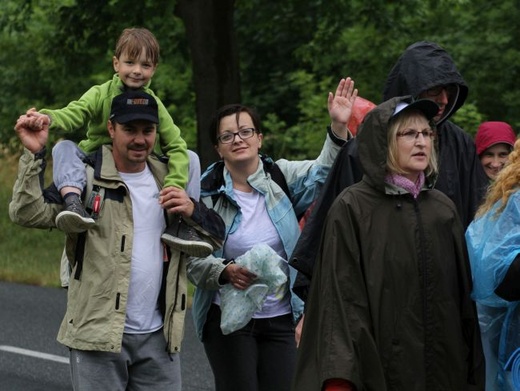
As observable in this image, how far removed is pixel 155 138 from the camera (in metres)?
5.45

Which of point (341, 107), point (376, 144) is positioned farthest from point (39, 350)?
point (376, 144)

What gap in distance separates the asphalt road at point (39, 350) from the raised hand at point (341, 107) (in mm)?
3312

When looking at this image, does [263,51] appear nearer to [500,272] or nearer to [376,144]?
[376,144]

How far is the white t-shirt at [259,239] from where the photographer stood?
5.80m

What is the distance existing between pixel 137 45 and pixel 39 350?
16.2ft

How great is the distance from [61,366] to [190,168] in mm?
4241

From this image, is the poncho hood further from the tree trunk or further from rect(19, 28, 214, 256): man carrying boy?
the tree trunk

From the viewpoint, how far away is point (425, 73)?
5.38m

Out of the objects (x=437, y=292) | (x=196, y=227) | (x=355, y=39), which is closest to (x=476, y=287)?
(x=437, y=292)

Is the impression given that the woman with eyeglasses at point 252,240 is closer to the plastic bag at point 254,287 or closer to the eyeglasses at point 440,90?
the plastic bag at point 254,287

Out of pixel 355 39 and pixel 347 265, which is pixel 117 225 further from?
pixel 355 39

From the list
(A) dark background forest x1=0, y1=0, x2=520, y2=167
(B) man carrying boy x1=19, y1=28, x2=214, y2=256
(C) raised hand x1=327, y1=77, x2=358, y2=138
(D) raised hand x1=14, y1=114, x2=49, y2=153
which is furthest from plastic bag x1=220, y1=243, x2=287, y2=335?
(A) dark background forest x1=0, y1=0, x2=520, y2=167

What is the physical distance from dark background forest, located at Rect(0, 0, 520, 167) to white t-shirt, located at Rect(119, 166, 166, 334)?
1059 centimetres

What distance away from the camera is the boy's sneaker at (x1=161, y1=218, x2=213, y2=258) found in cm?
522
